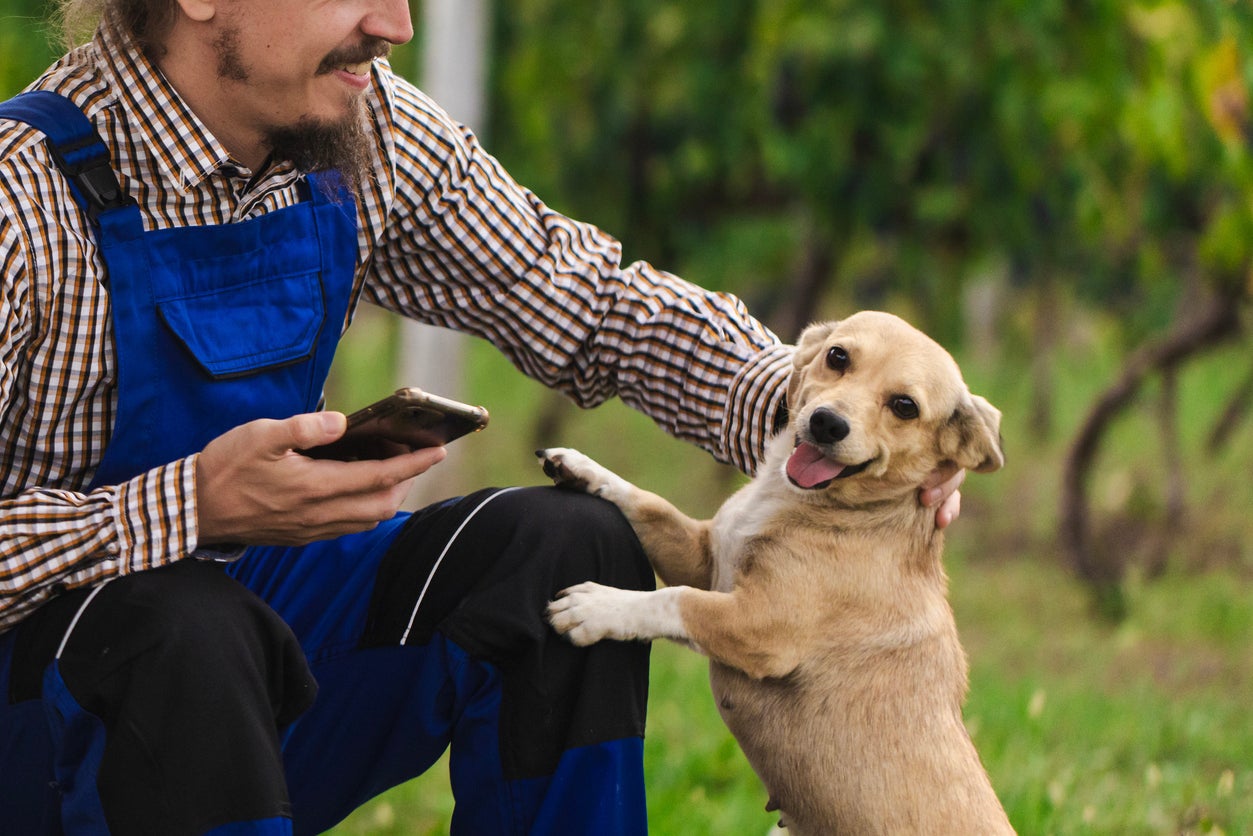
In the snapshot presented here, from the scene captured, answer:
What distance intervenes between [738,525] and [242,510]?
35.7 inches

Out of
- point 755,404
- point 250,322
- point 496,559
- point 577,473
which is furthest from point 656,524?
point 250,322

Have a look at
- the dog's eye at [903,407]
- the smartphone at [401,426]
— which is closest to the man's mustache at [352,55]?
the smartphone at [401,426]

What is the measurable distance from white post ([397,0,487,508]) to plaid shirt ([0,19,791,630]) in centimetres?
366

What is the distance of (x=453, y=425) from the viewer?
2064 mm

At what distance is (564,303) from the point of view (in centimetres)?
262

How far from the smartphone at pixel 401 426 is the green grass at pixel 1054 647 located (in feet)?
4.05

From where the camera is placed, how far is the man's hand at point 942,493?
2.48 m

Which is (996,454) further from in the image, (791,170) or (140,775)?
(791,170)

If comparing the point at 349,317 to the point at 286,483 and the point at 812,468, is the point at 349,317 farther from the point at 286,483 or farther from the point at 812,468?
the point at 812,468

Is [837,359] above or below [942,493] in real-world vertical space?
above

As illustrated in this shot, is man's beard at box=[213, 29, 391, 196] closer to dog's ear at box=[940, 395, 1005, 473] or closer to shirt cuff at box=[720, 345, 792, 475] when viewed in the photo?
shirt cuff at box=[720, 345, 792, 475]

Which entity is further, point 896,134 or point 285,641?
point 896,134

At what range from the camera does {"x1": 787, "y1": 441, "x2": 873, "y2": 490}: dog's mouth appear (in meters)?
2.41

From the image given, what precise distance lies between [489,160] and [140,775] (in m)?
1.31
